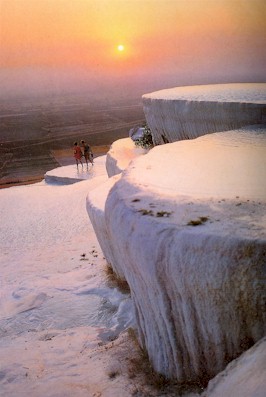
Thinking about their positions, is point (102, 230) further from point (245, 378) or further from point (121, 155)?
point (121, 155)

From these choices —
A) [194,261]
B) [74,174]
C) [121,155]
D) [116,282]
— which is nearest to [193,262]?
[194,261]

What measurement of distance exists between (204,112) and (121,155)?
3.78m

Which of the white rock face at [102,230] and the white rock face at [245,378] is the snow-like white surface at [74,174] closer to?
the white rock face at [102,230]

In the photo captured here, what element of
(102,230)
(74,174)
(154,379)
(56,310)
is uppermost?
(102,230)

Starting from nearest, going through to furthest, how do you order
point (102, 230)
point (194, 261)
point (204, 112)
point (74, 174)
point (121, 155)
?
point (194, 261)
point (102, 230)
point (204, 112)
point (121, 155)
point (74, 174)

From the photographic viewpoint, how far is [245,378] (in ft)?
7.66

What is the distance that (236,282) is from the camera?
267 centimetres

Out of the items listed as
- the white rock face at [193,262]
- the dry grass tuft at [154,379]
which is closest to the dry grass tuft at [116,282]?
the dry grass tuft at [154,379]

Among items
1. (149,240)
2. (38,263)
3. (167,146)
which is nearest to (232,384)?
(149,240)

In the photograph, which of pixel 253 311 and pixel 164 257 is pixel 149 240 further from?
pixel 253 311

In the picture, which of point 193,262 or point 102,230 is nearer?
point 193,262

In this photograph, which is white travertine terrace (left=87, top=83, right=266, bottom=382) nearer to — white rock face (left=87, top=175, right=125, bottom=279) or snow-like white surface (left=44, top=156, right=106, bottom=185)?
white rock face (left=87, top=175, right=125, bottom=279)

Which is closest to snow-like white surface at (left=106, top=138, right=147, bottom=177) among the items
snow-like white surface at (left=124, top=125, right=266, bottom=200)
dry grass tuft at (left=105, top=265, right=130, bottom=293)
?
dry grass tuft at (left=105, top=265, right=130, bottom=293)

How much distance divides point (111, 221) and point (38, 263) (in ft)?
14.8
